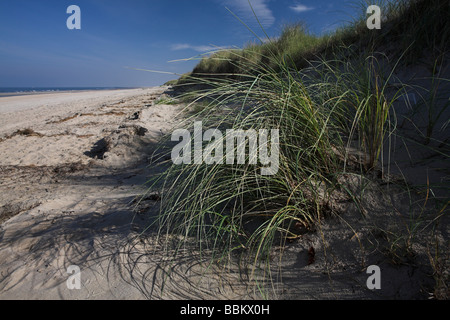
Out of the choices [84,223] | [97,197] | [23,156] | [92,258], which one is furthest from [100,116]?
[92,258]

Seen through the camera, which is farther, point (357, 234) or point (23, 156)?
point (23, 156)

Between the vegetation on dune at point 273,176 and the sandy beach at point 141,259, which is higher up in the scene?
the vegetation on dune at point 273,176

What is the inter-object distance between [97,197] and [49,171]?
126 centimetres

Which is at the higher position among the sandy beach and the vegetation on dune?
the vegetation on dune

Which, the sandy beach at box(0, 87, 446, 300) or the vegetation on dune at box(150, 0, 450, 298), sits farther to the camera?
the vegetation on dune at box(150, 0, 450, 298)

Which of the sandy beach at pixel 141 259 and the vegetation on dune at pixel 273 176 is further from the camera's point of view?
the vegetation on dune at pixel 273 176

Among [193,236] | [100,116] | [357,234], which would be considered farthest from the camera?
[100,116]

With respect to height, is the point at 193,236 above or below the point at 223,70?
below

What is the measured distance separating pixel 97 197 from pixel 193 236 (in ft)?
3.69

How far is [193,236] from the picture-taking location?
160 centimetres

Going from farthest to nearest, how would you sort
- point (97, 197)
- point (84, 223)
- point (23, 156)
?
point (23, 156), point (97, 197), point (84, 223)

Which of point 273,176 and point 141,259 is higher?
point 273,176
